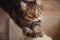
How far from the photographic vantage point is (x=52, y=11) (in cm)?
103

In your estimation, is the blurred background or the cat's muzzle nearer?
the cat's muzzle

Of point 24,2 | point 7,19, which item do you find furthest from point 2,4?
point 24,2

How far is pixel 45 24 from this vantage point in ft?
3.37

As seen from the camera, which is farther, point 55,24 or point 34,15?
point 55,24

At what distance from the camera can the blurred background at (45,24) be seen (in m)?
1.00

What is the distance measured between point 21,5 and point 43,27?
13.8 inches

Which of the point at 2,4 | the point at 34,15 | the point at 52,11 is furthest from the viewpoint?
the point at 52,11

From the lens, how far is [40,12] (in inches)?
28.6

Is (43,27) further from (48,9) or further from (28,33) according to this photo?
(28,33)

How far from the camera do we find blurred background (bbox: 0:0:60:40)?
999 mm

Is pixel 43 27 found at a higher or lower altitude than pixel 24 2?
lower

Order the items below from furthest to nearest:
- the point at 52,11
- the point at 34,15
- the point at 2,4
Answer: the point at 52,11, the point at 2,4, the point at 34,15

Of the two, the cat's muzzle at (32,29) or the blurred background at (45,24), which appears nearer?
the cat's muzzle at (32,29)

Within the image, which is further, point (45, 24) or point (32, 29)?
point (45, 24)
